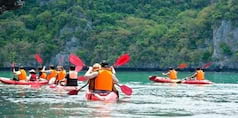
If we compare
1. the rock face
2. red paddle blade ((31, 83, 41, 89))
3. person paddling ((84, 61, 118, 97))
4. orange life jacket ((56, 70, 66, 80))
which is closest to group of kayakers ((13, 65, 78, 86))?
orange life jacket ((56, 70, 66, 80))

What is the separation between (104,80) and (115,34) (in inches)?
3197

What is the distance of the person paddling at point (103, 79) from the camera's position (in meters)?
23.5

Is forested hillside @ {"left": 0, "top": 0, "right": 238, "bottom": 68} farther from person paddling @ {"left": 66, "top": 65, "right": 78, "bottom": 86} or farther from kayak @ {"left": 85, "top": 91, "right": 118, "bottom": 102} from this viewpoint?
kayak @ {"left": 85, "top": 91, "right": 118, "bottom": 102}

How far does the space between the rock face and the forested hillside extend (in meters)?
0.15

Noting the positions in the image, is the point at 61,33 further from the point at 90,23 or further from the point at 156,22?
the point at 156,22

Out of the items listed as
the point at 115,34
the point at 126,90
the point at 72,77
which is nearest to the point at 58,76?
the point at 72,77

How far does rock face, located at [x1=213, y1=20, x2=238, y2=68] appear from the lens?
3851 inches

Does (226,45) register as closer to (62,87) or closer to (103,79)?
(62,87)

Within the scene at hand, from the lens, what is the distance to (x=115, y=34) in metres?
105

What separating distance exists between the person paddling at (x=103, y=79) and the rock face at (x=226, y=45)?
245 feet

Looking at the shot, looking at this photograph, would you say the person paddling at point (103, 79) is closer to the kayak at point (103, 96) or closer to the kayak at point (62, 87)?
the kayak at point (103, 96)

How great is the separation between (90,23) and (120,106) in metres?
87.5

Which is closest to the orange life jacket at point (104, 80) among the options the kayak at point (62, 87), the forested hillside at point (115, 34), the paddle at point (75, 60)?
the paddle at point (75, 60)

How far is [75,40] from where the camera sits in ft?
344
